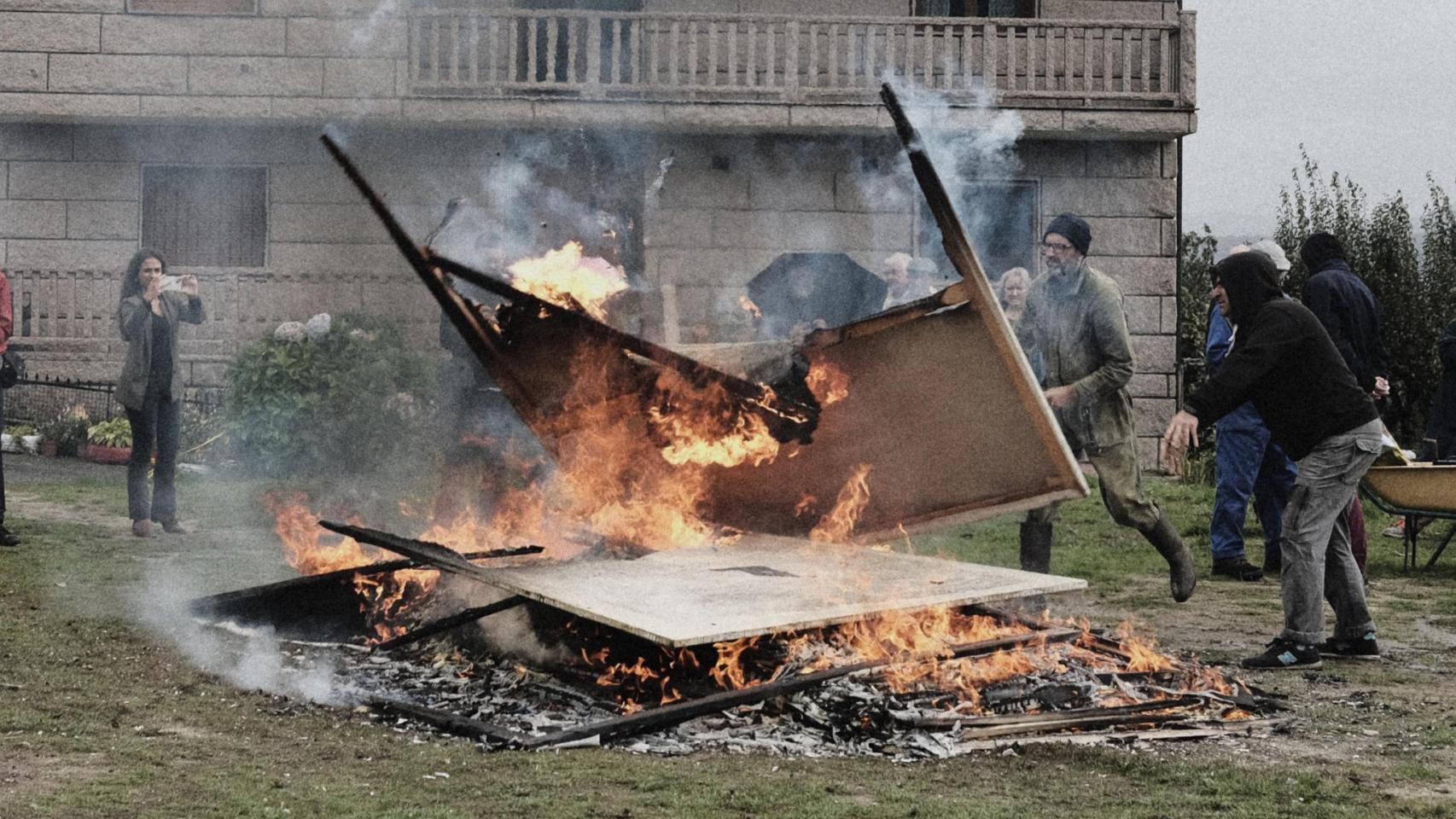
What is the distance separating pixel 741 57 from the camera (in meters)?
20.2

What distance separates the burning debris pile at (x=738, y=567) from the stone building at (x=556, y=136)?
11302mm

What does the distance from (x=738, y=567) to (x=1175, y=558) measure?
277 centimetres

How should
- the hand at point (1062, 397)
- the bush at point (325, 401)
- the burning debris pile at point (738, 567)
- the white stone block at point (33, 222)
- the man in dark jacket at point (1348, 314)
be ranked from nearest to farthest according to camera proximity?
the burning debris pile at point (738, 567) < the hand at point (1062, 397) < the man in dark jacket at point (1348, 314) < the bush at point (325, 401) < the white stone block at point (33, 222)

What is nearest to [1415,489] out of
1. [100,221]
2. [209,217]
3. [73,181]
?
[209,217]

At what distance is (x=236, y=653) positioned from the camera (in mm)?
7113

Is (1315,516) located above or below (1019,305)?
below

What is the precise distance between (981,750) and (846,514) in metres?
2.33

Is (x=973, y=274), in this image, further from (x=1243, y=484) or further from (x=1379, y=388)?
(x=1379, y=388)

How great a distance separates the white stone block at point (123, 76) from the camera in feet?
64.3

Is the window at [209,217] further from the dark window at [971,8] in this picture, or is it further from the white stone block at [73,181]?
the dark window at [971,8]

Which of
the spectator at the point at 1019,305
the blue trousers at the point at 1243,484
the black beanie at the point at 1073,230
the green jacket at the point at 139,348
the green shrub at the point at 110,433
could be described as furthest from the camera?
the green shrub at the point at 110,433

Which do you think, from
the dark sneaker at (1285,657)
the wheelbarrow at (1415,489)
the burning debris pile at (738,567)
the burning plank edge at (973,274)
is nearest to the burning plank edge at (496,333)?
the burning debris pile at (738,567)

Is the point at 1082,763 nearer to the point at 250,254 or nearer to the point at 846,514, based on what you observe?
the point at 846,514

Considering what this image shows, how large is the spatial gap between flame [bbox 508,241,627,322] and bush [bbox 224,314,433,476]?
7705mm
